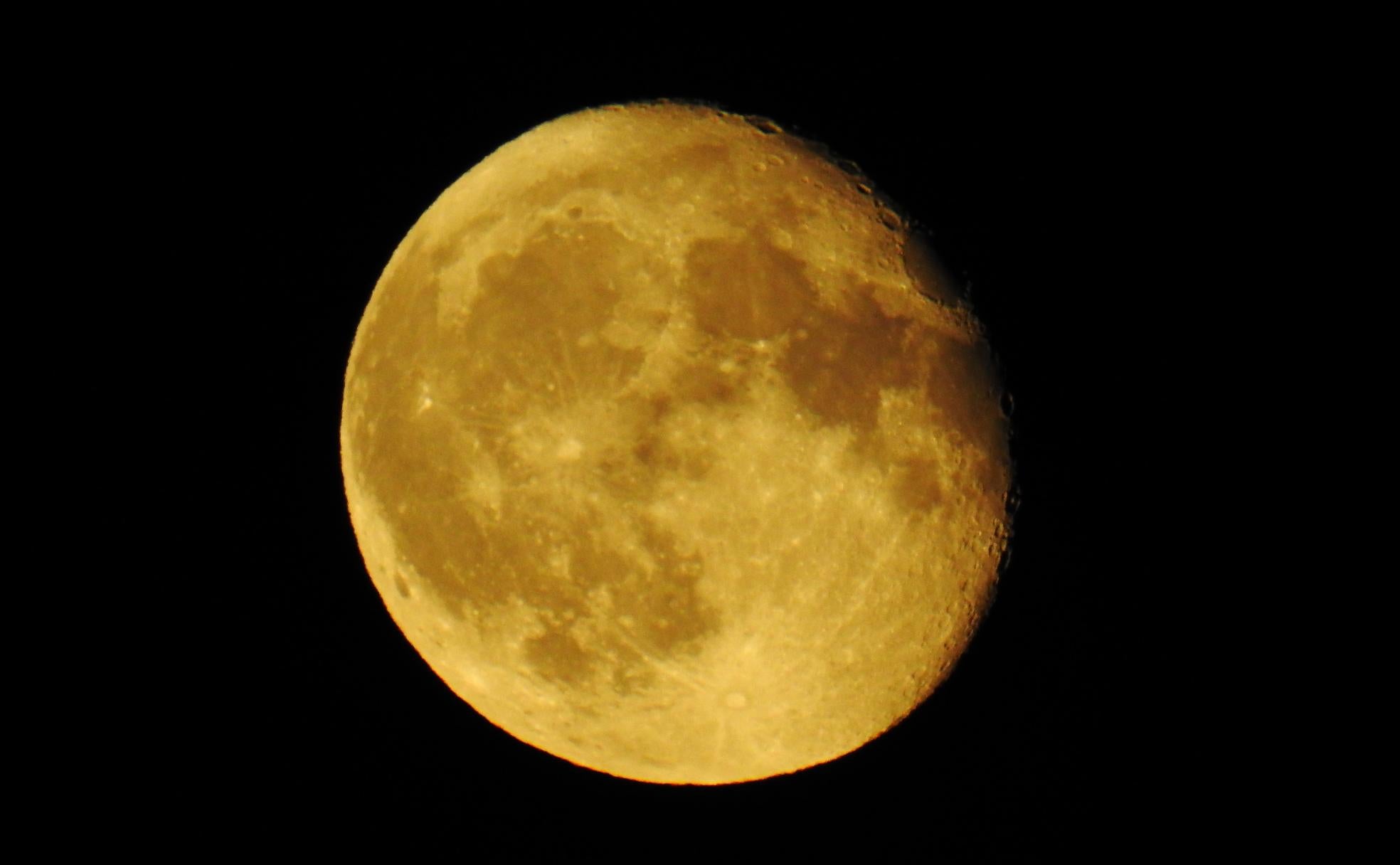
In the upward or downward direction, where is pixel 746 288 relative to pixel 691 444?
upward

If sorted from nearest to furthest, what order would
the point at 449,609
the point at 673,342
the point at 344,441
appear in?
the point at 673,342 < the point at 449,609 < the point at 344,441

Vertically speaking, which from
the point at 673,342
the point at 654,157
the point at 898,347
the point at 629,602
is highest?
the point at 654,157

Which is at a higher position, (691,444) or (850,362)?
(850,362)

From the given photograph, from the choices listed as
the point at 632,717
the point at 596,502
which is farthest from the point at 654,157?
the point at 632,717

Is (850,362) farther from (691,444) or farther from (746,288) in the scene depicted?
(691,444)

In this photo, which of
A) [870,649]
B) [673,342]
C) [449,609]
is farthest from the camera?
[449,609]

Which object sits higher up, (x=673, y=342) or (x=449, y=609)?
(x=673, y=342)

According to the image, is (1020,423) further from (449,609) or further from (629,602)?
(449,609)

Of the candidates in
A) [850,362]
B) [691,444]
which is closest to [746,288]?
[850,362]
